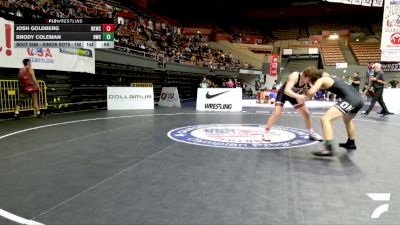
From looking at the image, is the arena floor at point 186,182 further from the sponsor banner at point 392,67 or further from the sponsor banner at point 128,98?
the sponsor banner at point 392,67

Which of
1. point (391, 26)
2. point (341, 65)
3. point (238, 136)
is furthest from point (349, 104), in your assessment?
point (341, 65)

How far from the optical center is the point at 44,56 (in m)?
9.89

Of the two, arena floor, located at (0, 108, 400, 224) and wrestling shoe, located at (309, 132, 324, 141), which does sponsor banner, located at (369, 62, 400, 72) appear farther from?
wrestling shoe, located at (309, 132, 324, 141)

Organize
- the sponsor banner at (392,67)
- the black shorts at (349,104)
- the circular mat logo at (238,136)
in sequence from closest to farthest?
1. the black shorts at (349,104)
2. the circular mat logo at (238,136)
3. the sponsor banner at (392,67)

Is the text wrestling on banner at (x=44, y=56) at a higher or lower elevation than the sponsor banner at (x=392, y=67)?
lower

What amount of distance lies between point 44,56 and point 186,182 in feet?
27.4

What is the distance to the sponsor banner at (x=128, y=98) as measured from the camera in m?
12.5

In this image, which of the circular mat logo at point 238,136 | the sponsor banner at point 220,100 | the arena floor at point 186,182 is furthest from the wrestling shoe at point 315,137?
the sponsor banner at point 220,100

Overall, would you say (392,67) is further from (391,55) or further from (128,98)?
(128,98)

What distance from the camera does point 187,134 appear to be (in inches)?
251

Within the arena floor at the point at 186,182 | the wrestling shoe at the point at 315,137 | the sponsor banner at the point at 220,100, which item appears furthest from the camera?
the sponsor banner at the point at 220,100

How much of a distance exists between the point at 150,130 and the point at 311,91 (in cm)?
357
